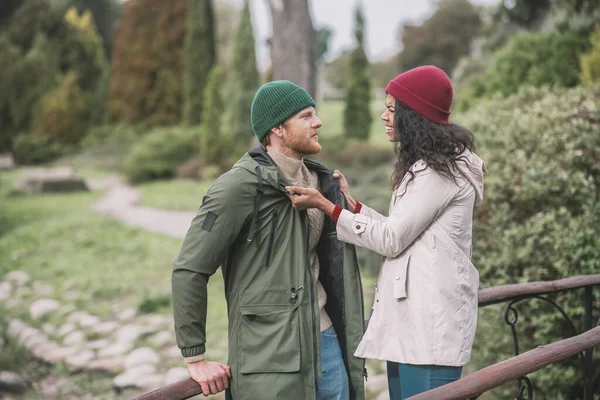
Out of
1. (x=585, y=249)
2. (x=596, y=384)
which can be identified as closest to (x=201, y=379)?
(x=585, y=249)

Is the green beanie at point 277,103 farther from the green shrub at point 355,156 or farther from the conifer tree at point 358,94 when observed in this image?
the conifer tree at point 358,94

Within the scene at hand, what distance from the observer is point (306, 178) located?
2.39m

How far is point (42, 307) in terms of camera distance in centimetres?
721

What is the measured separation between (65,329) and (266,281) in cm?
525

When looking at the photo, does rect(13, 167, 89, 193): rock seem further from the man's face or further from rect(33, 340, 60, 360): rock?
the man's face

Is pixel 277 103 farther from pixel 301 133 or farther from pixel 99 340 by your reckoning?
pixel 99 340

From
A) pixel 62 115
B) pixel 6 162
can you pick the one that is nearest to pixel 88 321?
pixel 6 162

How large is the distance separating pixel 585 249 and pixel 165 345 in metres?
3.99

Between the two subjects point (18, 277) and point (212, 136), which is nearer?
point (18, 277)

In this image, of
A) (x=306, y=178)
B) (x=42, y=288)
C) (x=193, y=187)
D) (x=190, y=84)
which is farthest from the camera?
(x=190, y=84)

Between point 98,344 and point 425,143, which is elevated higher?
point 425,143

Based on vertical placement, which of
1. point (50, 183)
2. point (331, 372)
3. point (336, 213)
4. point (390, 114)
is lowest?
point (50, 183)

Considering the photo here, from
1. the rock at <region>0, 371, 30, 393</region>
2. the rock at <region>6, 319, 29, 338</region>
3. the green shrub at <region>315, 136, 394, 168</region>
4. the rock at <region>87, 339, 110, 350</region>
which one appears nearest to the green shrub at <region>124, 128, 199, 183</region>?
the green shrub at <region>315, 136, 394, 168</region>

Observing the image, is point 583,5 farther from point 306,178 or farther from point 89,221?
point 89,221
